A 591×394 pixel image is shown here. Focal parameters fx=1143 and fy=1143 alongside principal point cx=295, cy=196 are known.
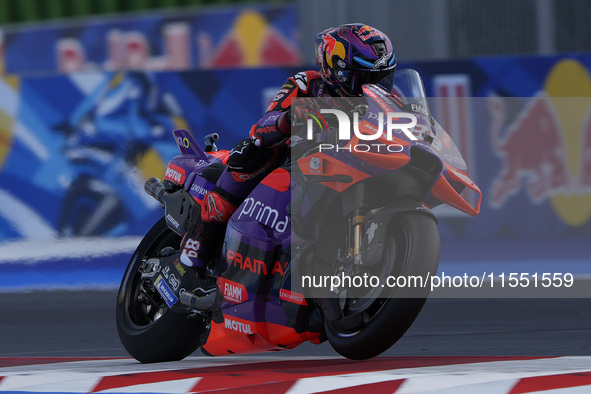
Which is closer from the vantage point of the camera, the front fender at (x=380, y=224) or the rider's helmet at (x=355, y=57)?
the front fender at (x=380, y=224)

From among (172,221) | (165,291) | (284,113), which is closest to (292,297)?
(284,113)

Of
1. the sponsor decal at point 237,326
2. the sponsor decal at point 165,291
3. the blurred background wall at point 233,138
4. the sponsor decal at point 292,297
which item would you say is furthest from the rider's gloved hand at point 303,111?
the blurred background wall at point 233,138

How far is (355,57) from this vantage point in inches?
187

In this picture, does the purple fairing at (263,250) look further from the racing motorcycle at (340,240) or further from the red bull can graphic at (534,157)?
the red bull can graphic at (534,157)

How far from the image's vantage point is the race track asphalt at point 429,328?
19.6ft

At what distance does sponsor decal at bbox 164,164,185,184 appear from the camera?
19.6 ft

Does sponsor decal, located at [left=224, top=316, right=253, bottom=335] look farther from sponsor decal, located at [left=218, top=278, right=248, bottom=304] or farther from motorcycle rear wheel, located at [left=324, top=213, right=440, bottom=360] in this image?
motorcycle rear wheel, located at [left=324, top=213, right=440, bottom=360]

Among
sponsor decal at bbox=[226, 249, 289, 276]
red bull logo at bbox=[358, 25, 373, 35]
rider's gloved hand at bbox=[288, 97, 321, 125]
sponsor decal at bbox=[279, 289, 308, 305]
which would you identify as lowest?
sponsor decal at bbox=[279, 289, 308, 305]

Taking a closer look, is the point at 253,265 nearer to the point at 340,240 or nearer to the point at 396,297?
the point at 340,240

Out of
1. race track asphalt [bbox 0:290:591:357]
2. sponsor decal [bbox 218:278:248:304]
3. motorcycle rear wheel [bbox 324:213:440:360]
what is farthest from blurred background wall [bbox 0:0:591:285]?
motorcycle rear wheel [bbox 324:213:440:360]

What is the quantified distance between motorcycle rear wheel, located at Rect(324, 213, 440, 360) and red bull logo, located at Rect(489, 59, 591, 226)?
14.3 feet

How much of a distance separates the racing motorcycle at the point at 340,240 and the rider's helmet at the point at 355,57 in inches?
5.5

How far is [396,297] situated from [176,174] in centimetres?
205

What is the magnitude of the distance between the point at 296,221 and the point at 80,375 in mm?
1150
